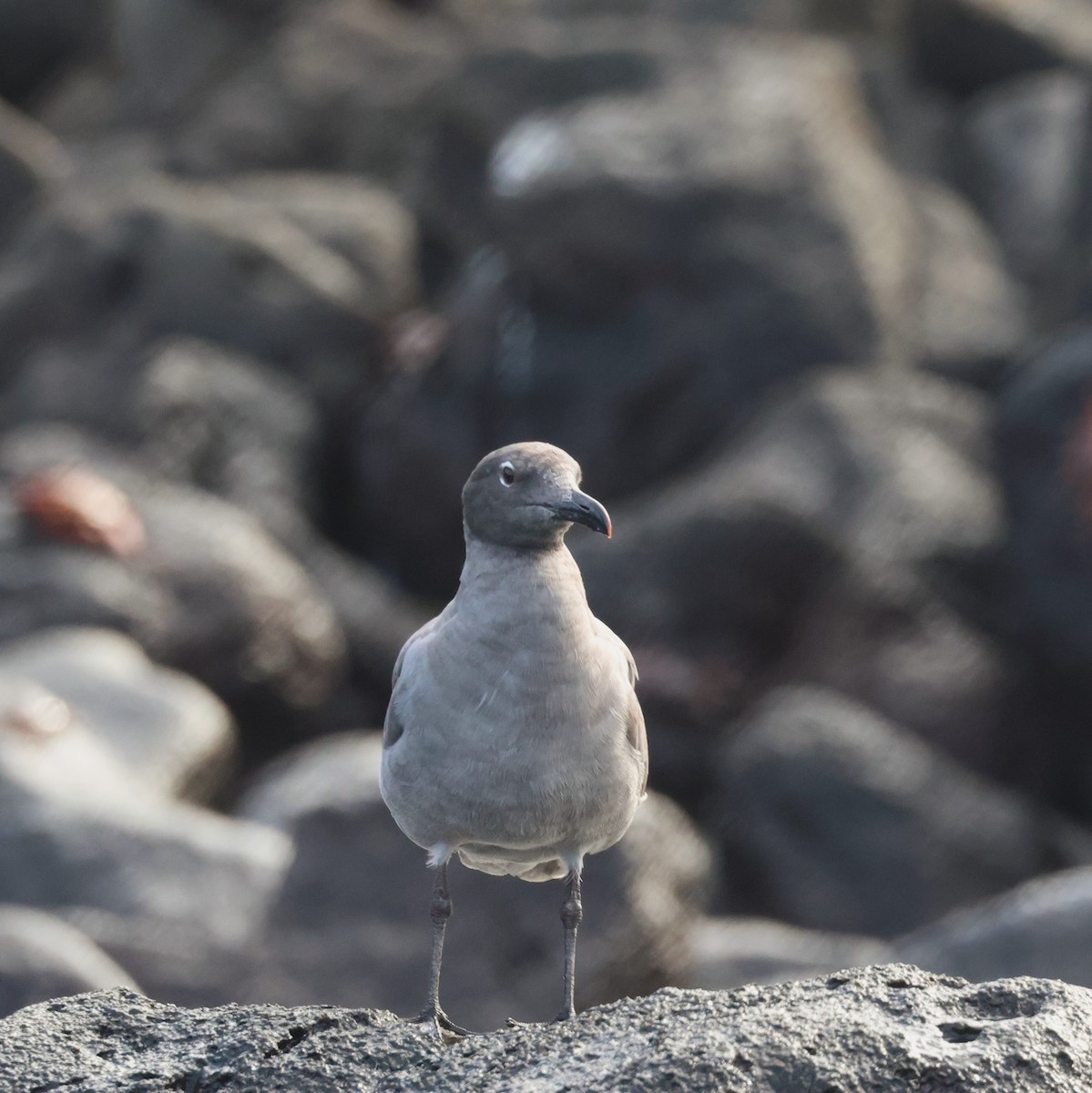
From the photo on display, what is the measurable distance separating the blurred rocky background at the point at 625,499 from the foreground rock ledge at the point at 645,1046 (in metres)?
4.67

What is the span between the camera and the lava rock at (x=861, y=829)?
14516 mm

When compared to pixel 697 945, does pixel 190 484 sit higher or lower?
higher

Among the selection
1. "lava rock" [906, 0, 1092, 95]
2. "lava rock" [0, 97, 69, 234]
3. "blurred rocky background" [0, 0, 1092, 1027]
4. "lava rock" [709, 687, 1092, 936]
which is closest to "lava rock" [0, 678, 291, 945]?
"blurred rocky background" [0, 0, 1092, 1027]

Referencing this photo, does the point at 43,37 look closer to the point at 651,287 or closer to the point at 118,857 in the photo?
the point at 651,287

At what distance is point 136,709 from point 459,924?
6307 millimetres

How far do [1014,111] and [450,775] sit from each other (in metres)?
18.4

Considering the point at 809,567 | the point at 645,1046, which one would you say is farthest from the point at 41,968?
the point at 809,567

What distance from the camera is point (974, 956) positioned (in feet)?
33.3

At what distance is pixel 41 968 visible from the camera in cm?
995

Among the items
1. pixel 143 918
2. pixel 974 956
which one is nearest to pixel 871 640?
pixel 974 956

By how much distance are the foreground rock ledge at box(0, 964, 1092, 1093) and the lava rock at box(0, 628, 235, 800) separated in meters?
9.91

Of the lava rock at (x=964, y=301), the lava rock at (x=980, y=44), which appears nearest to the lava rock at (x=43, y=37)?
the lava rock at (x=980, y=44)

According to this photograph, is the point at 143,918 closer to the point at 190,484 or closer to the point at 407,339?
the point at 190,484

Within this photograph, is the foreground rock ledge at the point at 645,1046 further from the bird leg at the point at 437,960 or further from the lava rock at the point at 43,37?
the lava rock at the point at 43,37
